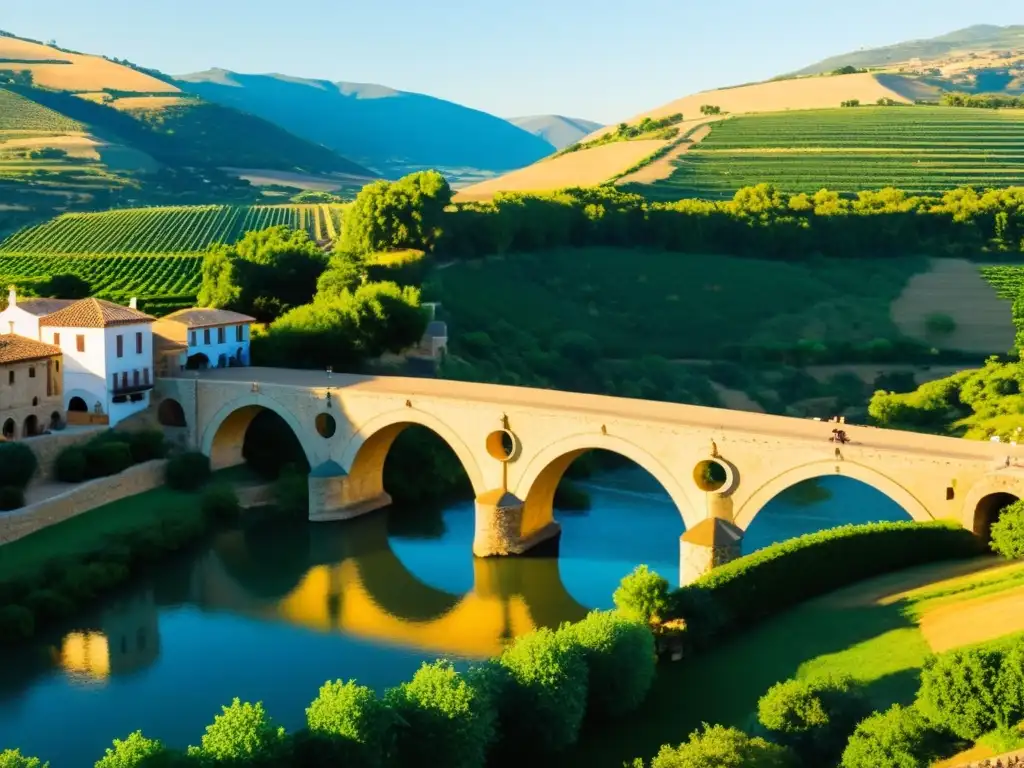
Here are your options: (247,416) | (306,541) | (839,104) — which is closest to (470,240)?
(247,416)

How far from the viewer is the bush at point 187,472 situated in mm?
38562

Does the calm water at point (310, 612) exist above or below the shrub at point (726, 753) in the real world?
below

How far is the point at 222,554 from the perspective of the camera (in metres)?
35.5

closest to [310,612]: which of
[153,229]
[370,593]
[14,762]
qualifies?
[370,593]

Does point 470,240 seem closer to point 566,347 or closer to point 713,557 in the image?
point 566,347

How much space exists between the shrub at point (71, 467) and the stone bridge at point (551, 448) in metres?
4.55

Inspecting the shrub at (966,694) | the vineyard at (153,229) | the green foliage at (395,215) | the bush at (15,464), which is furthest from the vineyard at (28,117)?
the shrub at (966,694)

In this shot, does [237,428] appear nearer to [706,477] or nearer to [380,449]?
[380,449]

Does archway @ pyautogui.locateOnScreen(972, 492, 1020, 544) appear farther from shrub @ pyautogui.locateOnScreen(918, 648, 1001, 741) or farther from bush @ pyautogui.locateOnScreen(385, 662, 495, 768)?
bush @ pyautogui.locateOnScreen(385, 662, 495, 768)

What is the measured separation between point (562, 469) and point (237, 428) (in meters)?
11.2

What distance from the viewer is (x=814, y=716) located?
68.9ft

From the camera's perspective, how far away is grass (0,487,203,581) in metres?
31.8

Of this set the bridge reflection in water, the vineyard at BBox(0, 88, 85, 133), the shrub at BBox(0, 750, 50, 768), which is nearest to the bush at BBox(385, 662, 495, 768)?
the shrub at BBox(0, 750, 50, 768)

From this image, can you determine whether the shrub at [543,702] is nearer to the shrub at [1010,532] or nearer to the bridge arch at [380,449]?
the shrub at [1010,532]
